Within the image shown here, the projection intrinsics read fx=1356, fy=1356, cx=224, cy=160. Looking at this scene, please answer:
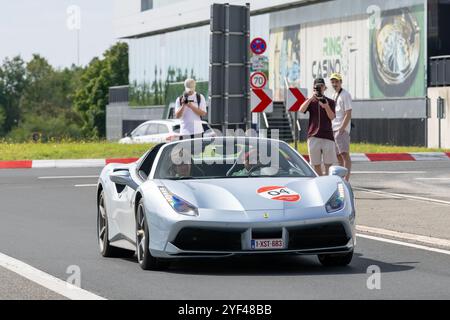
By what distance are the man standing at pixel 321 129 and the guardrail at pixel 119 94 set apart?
233 feet

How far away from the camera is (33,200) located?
21.3 metres

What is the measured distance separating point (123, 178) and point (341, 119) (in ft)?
27.9

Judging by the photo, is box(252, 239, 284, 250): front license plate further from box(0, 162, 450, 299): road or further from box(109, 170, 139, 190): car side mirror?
box(109, 170, 139, 190): car side mirror

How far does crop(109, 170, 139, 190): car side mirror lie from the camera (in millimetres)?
12203

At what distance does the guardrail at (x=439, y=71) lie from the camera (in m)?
48.3

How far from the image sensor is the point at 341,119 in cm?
2036

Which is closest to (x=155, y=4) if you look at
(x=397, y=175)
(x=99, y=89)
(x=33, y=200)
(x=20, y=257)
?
(x=99, y=89)

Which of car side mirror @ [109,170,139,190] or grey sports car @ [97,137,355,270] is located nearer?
grey sports car @ [97,137,355,270]

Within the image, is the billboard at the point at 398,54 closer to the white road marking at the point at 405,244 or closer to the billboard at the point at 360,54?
the billboard at the point at 360,54

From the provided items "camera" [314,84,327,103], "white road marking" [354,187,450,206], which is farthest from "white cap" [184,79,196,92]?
"white road marking" [354,187,450,206]

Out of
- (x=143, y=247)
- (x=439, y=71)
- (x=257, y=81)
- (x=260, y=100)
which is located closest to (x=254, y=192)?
(x=143, y=247)

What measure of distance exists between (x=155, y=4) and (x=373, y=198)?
208 feet

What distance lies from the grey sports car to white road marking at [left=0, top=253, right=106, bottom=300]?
0.93m

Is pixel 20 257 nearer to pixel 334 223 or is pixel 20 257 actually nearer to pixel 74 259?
pixel 74 259
